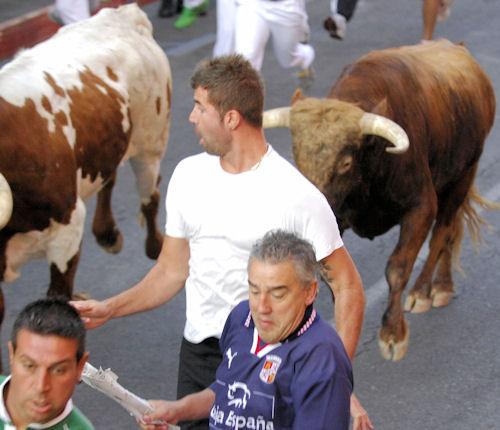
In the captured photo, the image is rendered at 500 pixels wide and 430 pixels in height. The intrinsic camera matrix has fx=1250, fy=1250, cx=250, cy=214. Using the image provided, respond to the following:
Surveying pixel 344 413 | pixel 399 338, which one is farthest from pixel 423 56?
pixel 344 413

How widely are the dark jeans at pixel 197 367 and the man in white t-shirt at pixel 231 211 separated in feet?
0.08

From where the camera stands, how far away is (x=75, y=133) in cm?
722

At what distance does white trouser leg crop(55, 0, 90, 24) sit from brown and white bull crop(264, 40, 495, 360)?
14.6 ft

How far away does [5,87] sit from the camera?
686cm

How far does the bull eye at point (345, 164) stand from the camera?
6742 mm

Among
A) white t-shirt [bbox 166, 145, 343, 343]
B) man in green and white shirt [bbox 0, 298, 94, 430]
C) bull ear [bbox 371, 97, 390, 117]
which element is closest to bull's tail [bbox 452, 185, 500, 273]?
bull ear [bbox 371, 97, 390, 117]

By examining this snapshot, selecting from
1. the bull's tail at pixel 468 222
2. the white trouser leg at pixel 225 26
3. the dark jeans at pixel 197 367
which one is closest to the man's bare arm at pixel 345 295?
the dark jeans at pixel 197 367

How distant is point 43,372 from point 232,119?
1.61m

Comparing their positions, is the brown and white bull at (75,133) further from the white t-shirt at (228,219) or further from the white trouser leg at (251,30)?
the white trouser leg at (251,30)

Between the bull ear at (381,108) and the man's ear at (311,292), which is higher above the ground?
the man's ear at (311,292)

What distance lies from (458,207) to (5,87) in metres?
3.07

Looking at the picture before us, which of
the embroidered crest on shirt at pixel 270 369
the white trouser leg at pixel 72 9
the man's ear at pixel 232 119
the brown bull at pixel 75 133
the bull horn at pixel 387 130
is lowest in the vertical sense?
the white trouser leg at pixel 72 9

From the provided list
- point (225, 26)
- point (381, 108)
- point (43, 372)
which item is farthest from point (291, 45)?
point (43, 372)

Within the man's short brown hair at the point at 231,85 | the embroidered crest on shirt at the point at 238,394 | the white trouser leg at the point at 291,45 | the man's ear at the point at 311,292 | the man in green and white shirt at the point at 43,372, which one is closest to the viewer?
the man in green and white shirt at the point at 43,372
